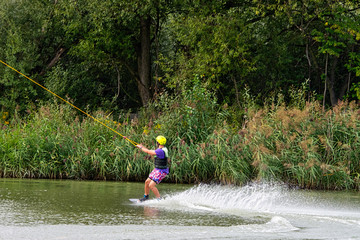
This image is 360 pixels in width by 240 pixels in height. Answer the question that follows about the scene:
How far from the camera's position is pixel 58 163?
15.5 m

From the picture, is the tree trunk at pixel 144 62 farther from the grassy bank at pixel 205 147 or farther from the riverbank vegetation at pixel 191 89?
the grassy bank at pixel 205 147

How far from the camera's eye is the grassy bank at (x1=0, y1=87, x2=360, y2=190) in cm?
1388

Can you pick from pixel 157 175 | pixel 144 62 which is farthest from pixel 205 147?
pixel 144 62

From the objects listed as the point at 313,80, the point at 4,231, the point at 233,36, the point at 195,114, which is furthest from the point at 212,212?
the point at 313,80

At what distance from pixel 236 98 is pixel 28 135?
9666mm

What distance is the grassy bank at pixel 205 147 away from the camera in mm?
13880

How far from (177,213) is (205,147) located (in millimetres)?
5925

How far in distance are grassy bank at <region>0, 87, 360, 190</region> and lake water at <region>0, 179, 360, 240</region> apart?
850 millimetres

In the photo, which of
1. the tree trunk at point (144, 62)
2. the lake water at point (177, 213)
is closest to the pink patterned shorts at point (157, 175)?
the lake water at point (177, 213)

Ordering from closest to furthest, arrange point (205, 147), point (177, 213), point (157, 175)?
point (177, 213)
point (157, 175)
point (205, 147)

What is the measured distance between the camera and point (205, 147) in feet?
49.9

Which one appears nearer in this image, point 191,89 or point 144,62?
point 191,89

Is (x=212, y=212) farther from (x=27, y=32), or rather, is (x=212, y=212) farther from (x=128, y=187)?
(x=27, y=32)

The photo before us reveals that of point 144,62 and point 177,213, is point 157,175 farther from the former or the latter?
point 144,62
